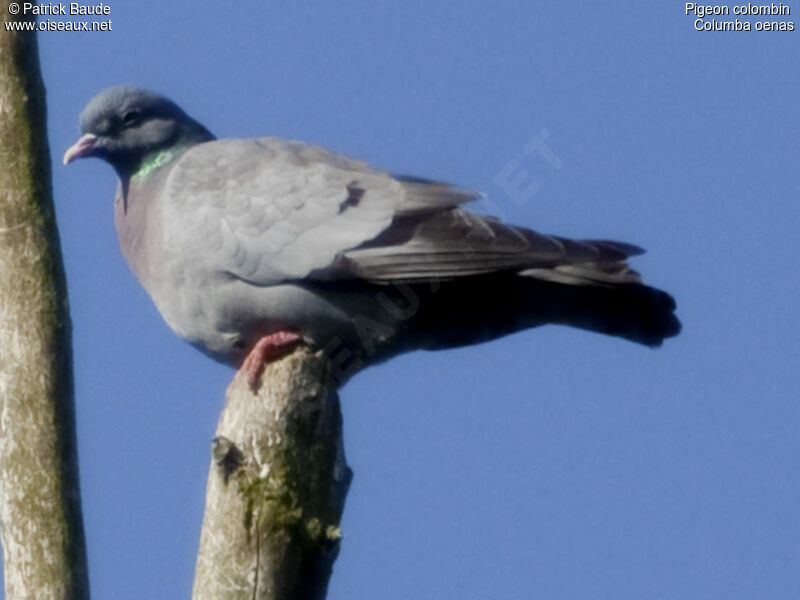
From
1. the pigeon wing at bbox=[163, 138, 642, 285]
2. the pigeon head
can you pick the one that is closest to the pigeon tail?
the pigeon wing at bbox=[163, 138, 642, 285]

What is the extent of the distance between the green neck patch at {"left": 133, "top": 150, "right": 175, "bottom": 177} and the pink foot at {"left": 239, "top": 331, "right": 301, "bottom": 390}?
1.55m

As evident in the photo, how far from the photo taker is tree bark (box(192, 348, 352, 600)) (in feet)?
15.5

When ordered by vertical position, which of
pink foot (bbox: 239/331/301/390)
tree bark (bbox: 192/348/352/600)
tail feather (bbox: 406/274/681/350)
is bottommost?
tree bark (bbox: 192/348/352/600)

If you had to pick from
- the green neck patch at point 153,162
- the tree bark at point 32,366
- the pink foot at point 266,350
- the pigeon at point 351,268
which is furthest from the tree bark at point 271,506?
the green neck patch at point 153,162

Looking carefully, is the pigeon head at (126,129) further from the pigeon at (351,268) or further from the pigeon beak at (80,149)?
the pigeon at (351,268)

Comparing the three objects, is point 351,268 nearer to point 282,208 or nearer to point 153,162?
point 282,208

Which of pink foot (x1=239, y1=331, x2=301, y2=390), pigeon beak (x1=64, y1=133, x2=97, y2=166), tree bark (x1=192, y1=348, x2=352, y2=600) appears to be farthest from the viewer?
pigeon beak (x1=64, y1=133, x2=97, y2=166)

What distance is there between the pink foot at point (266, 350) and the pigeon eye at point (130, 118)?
1.80 metres

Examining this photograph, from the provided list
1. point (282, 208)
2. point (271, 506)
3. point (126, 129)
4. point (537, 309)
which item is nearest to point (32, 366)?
point (271, 506)

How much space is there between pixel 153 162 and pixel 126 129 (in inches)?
9.3

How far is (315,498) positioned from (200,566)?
0.48 m

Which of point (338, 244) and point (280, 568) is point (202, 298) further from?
point (280, 568)

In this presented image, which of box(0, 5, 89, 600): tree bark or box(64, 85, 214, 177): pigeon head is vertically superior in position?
box(64, 85, 214, 177): pigeon head

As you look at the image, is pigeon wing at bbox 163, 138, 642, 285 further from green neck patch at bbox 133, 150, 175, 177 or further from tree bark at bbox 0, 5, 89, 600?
tree bark at bbox 0, 5, 89, 600
